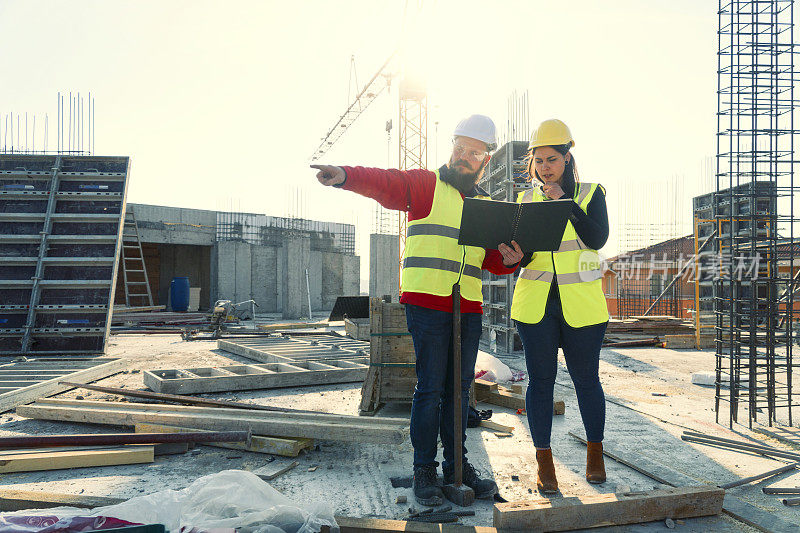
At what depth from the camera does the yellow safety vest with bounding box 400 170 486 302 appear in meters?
2.80

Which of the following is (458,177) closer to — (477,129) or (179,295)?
(477,129)

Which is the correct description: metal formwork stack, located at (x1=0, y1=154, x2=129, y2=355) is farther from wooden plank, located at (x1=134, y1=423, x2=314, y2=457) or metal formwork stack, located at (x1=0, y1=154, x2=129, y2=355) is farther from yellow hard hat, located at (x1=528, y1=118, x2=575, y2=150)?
yellow hard hat, located at (x1=528, y1=118, x2=575, y2=150)

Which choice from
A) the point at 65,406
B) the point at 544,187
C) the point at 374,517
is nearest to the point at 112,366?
the point at 65,406

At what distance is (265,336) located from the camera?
11.3m

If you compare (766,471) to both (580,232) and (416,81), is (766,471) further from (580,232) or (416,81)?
(416,81)

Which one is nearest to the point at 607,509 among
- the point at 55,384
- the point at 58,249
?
the point at 55,384

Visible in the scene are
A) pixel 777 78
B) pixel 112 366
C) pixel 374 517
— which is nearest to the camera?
pixel 374 517

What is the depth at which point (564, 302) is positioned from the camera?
2832 mm

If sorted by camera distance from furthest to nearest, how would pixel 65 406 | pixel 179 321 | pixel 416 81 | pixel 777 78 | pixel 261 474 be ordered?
pixel 416 81, pixel 179 321, pixel 777 78, pixel 65 406, pixel 261 474

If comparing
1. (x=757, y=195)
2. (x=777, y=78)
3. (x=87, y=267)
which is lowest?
(x=87, y=267)

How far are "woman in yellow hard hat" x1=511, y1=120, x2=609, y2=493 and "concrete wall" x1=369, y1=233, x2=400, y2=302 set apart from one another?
20.8m

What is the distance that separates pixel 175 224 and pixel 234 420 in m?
22.2

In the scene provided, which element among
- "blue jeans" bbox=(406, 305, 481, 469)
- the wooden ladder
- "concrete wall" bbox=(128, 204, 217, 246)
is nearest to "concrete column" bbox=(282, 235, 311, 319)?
"concrete wall" bbox=(128, 204, 217, 246)

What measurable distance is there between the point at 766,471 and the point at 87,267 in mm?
9490
